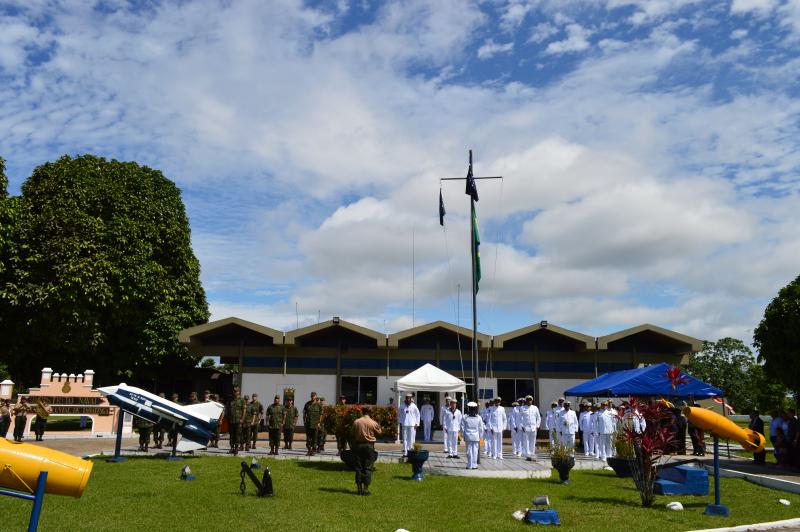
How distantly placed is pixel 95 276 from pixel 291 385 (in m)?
9.88

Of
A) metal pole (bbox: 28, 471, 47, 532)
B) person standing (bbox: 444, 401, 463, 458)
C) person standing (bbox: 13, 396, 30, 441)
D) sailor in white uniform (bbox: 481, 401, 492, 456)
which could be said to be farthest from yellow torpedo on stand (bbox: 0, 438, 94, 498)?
person standing (bbox: 13, 396, 30, 441)

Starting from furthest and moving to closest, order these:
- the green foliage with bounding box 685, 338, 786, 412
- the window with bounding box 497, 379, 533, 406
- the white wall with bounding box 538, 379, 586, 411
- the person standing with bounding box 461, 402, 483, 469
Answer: the green foliage with bounding box 685, 338, 786, 412 < the window with bounding box 497, 379, 533, 406 < the white wall with bounding box 538, 379, 586, 411 < the person standing with bounding box 461, 402, 483, 469

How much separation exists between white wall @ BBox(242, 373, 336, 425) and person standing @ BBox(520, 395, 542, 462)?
10154 millimetres

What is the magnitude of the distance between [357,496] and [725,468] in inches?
442

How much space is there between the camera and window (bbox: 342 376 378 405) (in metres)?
28.2

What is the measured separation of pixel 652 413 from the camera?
460 inches

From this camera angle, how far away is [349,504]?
451 inches

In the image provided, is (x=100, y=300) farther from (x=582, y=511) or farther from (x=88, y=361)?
(x=582, y=511)

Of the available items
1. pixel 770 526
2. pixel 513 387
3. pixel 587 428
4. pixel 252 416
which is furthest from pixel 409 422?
pixel 513 387

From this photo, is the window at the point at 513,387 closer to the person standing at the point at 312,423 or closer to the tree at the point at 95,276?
the person standing at the point at 312,423

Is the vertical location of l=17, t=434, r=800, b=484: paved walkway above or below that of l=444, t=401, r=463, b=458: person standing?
below

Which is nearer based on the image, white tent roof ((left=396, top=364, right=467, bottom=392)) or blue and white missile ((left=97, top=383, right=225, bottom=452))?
blue and white missile ((left=97, top=383, right=225, bottom=452))

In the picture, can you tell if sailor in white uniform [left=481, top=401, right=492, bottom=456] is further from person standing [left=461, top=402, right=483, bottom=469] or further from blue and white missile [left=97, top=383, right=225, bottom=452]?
blue and white missile [left=97, top=383, right=225, bottom=452]

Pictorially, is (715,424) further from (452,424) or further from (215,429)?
(215,429)
